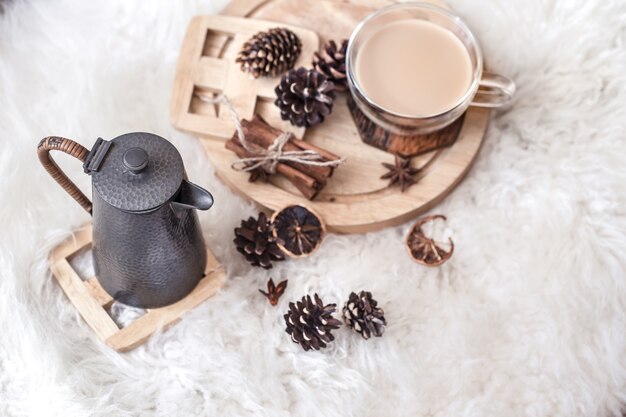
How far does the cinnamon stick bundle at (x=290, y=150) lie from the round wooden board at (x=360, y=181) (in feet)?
0.07

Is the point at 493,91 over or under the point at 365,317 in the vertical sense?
over

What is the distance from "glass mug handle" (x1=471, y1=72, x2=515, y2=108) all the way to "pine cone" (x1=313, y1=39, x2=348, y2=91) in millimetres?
181

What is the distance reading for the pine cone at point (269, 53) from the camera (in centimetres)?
93

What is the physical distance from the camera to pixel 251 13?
1.01m

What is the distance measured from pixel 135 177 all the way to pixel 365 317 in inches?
13.1

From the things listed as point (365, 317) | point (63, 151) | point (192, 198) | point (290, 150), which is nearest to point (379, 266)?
point (365, 317)

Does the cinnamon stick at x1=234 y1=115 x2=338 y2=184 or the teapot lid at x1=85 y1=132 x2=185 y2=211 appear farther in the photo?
the cinnamon stick at x1=234 y1=115 x2=338 y2=184

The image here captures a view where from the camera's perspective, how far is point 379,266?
90 cm

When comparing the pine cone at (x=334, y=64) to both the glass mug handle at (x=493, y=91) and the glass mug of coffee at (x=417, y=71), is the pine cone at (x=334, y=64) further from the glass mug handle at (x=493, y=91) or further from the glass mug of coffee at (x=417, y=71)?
the glass mug handle at (x=493, y=91)

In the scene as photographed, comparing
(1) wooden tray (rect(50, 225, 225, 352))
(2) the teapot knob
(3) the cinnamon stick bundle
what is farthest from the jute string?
(2) the teapot knob

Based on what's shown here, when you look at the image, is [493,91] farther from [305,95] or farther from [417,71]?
[305,95]

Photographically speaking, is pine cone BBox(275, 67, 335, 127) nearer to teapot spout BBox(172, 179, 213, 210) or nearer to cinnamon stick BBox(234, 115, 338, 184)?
cinnamon stick BBox(234, 115, 338, 184)

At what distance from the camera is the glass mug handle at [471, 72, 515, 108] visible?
92cm

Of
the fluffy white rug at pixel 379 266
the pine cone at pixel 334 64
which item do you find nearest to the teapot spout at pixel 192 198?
the fluffy white rug at pixel 379 266
